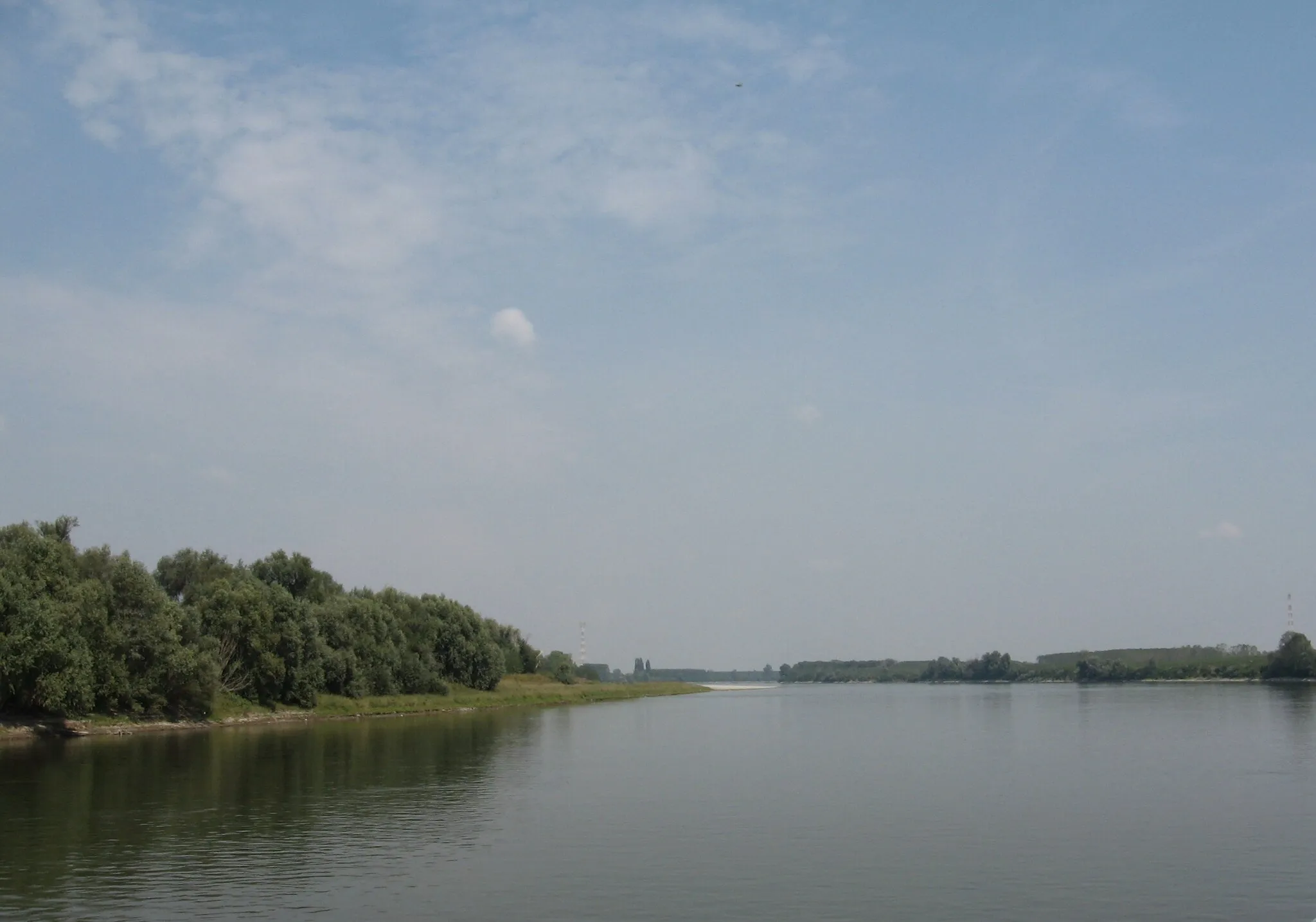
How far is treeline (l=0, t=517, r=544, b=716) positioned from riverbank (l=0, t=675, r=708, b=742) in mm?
1160

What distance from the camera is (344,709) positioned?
4166 inches

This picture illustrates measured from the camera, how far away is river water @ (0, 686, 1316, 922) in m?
24.8

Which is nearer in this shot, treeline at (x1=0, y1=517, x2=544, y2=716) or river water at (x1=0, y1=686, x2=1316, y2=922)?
river water at (x1=0, y1=686, x2=1316, y2=922)

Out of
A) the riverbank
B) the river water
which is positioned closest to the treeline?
the riverbank

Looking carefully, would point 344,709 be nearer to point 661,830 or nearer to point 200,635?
point 200,635

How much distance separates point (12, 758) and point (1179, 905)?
178 feet

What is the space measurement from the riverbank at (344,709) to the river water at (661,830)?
13.0 feet

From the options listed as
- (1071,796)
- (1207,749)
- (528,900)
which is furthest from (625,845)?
(1207,749)

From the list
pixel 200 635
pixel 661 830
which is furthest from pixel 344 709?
pixel 661 830

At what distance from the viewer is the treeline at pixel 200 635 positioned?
69.1 m

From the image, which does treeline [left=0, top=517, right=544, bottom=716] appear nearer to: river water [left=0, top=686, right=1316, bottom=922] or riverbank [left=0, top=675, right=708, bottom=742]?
riverbank [left=0, top=675, right=708, bottom=742]

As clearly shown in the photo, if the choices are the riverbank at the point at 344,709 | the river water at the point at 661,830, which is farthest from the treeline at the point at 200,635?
the river water at the point at 661,830

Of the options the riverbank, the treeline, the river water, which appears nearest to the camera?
the river water

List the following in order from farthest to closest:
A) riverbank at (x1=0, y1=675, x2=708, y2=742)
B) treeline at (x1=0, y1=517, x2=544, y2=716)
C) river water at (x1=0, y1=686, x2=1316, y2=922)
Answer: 1. riverbank at (x1=0, y1=675, x2=708, y2=742)
2. treeline at (x1=0, y1=517, x2=544, y2=716)
3. river water at (x1=0, y1=686, x2=1316, y2=922)
